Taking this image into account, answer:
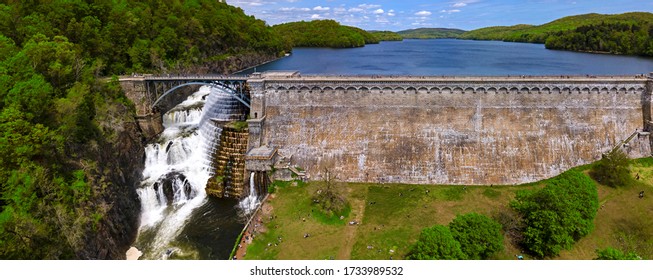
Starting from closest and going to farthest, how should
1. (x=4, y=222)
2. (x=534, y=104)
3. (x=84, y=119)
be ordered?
(x=4, y=222) → (x=84, y=119) → (x=534, y=104)

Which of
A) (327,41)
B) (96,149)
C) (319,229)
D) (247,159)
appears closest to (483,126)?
(319,229)

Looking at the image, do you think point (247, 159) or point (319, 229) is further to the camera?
point (247, 159)

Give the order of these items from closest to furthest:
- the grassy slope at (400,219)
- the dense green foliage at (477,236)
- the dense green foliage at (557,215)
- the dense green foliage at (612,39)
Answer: the dense green foliage at (477,236)
the dense green foliage at (557,215)
the grassy slope at (400,219)
the dense green foliage at (612,39)

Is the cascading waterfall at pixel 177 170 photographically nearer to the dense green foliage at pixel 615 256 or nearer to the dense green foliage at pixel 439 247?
the dense green foliage at pixel 439 247

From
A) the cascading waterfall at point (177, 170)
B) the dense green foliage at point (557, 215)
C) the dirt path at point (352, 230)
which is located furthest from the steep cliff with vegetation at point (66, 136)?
the dense green foliage at point (557, 215)

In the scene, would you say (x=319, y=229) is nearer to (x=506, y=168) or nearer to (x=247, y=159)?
(x=247, y=159)

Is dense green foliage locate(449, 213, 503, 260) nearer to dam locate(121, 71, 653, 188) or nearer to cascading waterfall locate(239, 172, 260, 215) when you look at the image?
dam locate(121, 71, 653, 188)
